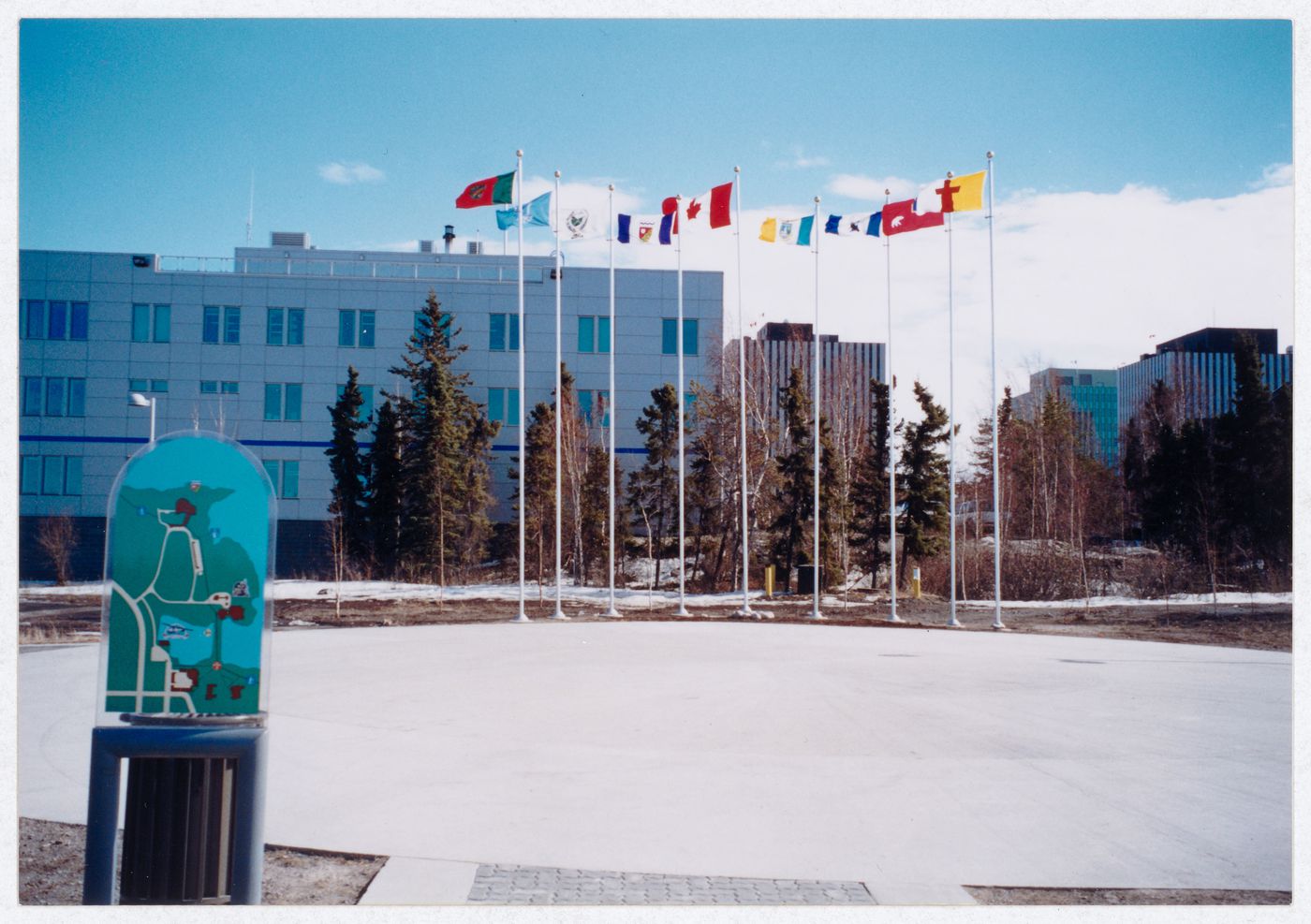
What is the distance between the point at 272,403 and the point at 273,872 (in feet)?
133

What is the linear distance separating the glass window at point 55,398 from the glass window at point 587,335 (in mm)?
21948

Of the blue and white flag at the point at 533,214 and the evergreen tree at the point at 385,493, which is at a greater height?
the blue and white flag at the point at 533,214

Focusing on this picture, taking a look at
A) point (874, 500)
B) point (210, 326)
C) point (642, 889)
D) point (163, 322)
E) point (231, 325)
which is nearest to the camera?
point (642, 889)

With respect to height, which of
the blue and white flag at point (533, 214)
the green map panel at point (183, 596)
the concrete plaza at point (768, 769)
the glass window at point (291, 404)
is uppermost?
the blue and white flag at point (533, 214)

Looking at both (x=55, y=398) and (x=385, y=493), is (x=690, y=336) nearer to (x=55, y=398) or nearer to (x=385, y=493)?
(x=385, y=493)

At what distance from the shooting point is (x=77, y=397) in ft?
136

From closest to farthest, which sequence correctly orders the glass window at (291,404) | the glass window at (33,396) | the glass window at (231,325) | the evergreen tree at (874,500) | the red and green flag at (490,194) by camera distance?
the red and green flag at (490,194)
the evergreen tree at (874,500)
the glass window at (33,396)
the glass window at (231,325)
the glass window at (291,404)

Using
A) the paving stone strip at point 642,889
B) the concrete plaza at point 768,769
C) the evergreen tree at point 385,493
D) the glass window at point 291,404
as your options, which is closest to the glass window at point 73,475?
the glass window at point 291,404

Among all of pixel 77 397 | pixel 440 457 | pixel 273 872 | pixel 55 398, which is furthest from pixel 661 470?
pixel 273 872

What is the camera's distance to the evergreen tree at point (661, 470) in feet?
123

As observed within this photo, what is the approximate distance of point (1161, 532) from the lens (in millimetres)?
33844

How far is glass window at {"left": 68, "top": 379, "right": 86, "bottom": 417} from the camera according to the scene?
41.3m

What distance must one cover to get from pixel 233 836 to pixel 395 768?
3137 millimetres

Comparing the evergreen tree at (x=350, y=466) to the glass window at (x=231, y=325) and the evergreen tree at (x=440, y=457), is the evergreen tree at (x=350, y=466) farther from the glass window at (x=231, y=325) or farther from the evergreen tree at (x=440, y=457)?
the glass window at (x=231, y=325)
